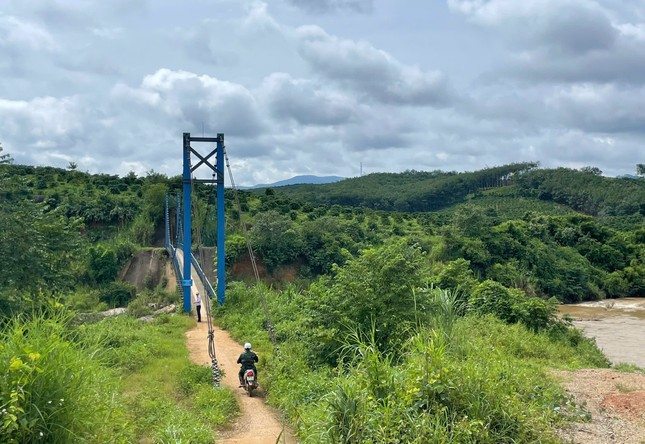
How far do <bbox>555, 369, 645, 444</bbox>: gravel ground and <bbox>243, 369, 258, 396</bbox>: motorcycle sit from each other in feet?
14.0

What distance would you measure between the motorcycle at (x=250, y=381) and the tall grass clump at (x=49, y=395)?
377cm

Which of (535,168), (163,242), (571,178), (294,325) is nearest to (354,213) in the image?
(163,242)

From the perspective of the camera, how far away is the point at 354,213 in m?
45.8

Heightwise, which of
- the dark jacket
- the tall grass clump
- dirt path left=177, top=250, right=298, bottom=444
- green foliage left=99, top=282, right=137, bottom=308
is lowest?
green foliage left=99, top=282, right=137, bottom=308

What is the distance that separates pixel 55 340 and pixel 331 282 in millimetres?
5815

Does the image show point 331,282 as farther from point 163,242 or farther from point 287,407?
point 163,242

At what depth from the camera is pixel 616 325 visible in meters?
27.1

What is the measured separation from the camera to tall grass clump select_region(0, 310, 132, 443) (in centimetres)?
369

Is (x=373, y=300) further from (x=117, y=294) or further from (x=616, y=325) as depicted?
(x=616, y=325)

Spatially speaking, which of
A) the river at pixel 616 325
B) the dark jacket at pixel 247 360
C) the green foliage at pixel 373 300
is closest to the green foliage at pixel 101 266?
the river at pixel 616 325

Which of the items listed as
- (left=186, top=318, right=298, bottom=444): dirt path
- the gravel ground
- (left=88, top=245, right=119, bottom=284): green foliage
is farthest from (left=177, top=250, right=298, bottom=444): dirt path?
(left=88, top=245, right=119, bottom=284): green foliage

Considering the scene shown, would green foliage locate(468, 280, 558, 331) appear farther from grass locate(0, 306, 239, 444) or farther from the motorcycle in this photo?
grass locate(0, 306, 239, 444)

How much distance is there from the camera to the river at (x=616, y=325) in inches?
776

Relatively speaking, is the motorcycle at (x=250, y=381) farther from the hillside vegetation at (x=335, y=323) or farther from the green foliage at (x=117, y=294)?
the green foliage at (x=117, y=294)
